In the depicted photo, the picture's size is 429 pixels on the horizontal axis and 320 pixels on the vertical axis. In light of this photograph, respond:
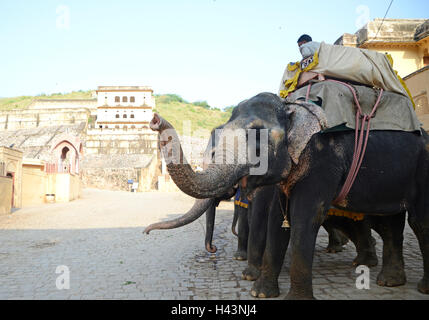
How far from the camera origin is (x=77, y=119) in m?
45.6

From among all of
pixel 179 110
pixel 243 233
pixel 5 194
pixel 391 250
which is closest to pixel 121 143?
pixel 5 194

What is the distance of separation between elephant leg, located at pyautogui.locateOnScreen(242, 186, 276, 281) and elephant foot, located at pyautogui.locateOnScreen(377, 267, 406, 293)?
143 cm

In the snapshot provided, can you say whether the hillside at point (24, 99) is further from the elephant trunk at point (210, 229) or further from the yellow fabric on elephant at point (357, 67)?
the yellow fabric on elephant at point (357, 67)

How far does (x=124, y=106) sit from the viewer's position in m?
49.9

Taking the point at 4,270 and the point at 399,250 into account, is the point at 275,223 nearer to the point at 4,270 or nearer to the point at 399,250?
the point at 399,250

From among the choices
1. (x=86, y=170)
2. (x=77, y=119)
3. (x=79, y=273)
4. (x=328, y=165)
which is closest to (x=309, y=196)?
(x=328, y=165)

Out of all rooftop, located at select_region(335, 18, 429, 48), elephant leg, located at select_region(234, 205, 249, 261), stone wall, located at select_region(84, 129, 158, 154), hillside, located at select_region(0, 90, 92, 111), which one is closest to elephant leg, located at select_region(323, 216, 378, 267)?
elephant leg, located at select_region(234, 205, 249, 261)

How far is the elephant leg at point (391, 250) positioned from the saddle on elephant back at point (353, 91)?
0.41 metres

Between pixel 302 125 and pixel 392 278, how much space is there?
223cm

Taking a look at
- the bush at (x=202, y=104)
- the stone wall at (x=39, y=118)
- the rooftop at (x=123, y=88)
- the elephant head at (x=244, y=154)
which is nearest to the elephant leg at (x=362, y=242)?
the elephant head at (x=244, y=154)

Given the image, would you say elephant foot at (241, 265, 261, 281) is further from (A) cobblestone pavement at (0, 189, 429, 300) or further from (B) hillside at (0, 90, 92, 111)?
(B) hillside at (0, 90, 92, 111)

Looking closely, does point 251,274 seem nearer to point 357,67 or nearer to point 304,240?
point 304,240

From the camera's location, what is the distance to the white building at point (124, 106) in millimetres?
49688
